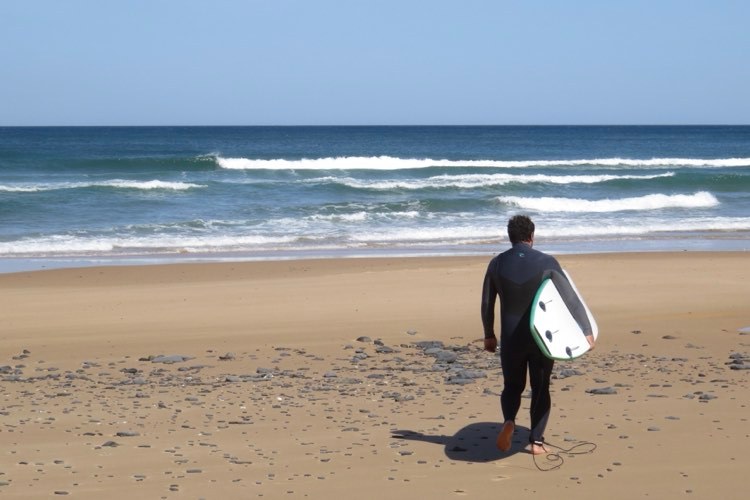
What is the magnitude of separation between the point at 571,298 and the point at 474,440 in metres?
0.98

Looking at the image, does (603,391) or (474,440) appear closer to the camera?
(474,440)

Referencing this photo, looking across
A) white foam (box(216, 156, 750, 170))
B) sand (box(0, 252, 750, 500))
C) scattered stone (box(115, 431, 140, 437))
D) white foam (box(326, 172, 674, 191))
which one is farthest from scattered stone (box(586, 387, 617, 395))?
white foam (box(216, 156, 750, 170))

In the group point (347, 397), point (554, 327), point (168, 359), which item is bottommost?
point (168, 359)

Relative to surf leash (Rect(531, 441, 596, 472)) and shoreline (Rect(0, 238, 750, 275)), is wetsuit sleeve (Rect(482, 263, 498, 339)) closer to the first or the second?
surf leash (Rect(531, 441, 596, 472))

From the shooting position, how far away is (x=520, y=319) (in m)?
4.95

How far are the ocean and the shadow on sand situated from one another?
11.0 metres

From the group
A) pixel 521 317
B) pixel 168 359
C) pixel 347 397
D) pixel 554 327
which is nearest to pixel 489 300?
pixel 521 317

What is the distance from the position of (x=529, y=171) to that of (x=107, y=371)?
36.0 metres

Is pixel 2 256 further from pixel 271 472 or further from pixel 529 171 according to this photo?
pixel 529 171

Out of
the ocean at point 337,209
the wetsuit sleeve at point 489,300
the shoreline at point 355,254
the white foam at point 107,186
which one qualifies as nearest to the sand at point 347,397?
the wetsuit sleeve at point 489,300

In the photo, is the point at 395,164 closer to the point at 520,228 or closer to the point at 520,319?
the point at 520,228

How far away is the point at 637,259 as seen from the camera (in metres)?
15.0

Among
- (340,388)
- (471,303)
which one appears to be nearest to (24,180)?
(471,303)

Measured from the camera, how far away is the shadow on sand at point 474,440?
5090 millimetres
